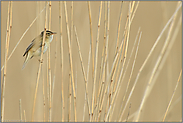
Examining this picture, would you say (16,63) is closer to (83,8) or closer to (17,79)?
(17,79)

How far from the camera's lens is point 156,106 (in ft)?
9.60

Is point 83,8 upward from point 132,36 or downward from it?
upward

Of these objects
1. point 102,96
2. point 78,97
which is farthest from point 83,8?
point 102,96

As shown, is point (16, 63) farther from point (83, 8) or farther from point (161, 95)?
point (161, 95)

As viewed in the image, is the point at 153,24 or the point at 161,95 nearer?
the point at 161,95

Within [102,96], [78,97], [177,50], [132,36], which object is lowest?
[78,97]

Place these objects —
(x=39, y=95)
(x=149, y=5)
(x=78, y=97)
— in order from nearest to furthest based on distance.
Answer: (x=39, y=95) < (x=78, y=97) < (x=149, y=5)

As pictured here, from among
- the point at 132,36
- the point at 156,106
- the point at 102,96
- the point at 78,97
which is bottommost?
the point at 156,106

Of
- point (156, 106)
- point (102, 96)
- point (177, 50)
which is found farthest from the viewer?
point (177, 50)

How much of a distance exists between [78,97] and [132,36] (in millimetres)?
1478

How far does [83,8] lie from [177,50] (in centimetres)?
160

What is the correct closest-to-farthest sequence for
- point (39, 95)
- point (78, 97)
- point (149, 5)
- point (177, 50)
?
point (39, 95) → point (78, 97) → point (177, 50) → point (149, 5)

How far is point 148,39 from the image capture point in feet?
10.9

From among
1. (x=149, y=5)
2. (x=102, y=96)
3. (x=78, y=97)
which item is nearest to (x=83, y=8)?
(x=78, y=97)
